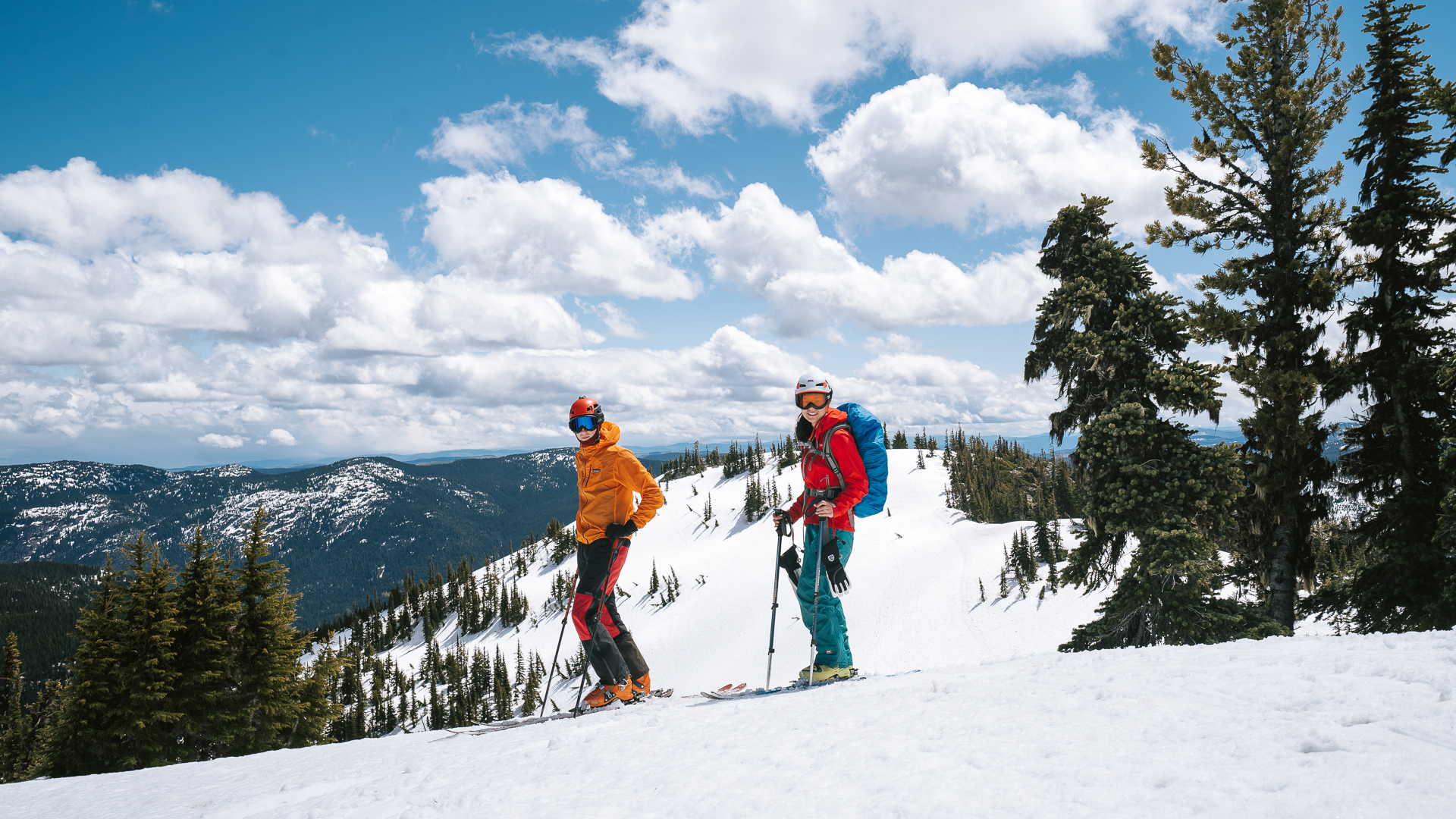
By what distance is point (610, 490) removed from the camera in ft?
26.3

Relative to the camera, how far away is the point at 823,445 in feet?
24.1

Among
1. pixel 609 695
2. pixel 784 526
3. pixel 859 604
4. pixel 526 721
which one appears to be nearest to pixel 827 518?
pixel 784 526

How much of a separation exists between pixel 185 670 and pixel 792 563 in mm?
18388

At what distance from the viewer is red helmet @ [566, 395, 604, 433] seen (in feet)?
26.7

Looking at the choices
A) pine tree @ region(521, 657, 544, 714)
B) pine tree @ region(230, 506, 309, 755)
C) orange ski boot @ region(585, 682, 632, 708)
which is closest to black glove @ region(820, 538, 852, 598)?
orange ski boot @ region(585, 682, 632, 708)

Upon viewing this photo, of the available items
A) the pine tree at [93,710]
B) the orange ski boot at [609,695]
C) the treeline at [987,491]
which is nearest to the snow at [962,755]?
the orange ski boot at [609,695]

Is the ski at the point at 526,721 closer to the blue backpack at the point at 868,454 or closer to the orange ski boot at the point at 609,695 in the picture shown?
the orange ski boot at the point at 609,695

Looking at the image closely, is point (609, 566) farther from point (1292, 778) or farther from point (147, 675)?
point (147, 675)

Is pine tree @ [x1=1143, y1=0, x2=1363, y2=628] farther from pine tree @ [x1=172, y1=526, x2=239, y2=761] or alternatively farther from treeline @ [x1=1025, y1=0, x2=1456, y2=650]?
pine tree @ [x1=172, y1=526, x2=239, y2=761]

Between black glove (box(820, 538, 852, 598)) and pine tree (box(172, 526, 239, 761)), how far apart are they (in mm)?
17995

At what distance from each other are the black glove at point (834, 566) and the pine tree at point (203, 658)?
1800 cm

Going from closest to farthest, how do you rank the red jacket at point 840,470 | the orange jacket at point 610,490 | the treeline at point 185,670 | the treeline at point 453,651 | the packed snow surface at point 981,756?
the packed snow surface at point 981,756 → the red jacket at point 840,470 → the orange jacket at point 610,490 → the treeline at point 185,670 → the treeline at point 453,651

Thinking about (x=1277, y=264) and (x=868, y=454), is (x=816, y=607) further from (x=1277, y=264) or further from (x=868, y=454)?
(x=1277, y=264)

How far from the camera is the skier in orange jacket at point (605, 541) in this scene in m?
7.71
